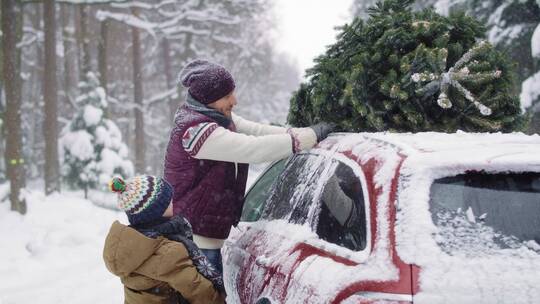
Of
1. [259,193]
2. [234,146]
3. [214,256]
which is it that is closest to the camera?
[234,146]

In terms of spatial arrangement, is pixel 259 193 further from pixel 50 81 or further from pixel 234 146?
pixel 50 81

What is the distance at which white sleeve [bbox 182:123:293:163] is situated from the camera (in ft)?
11.8

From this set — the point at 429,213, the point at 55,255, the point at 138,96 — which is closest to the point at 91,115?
the point at 138,96

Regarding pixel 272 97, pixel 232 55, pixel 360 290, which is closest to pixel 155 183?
pixel 360 290

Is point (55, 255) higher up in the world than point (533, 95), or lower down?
lower down

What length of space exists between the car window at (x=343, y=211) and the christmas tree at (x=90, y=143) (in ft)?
67.0

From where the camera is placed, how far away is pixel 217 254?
3.94 meters

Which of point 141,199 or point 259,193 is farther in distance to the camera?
point 259,193

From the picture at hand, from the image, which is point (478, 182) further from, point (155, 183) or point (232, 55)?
point (232, 55)

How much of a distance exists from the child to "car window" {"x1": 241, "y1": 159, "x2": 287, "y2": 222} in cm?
76

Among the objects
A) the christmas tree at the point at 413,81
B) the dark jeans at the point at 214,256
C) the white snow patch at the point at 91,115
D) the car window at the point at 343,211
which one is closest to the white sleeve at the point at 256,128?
the christmas tree at the point at 413,81

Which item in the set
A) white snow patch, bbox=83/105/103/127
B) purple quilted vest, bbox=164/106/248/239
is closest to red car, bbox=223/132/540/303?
purple quilted vest, bbox=164/106/248/239

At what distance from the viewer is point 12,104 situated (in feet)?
45.4

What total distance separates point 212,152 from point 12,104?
11799mm
